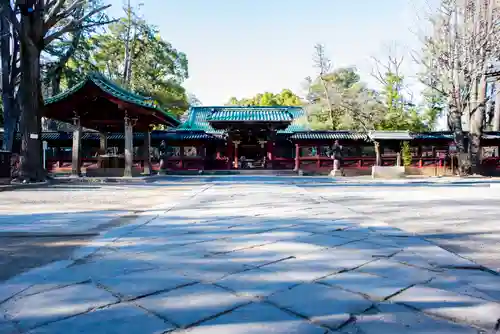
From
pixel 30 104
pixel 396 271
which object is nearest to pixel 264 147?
pixel 30 104

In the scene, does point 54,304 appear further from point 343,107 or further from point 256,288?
point 343,107

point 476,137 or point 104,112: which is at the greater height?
point 104,112

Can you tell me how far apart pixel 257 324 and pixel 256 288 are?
0.52 metres

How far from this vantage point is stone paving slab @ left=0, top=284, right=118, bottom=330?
6.34 ft

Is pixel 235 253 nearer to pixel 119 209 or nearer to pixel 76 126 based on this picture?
pixel 119 209

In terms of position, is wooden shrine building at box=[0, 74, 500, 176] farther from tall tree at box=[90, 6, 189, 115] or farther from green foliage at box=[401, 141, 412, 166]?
tall tree at box=[90, 6, 189, 115]

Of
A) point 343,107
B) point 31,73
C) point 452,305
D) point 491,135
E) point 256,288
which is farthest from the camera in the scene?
point 343,107

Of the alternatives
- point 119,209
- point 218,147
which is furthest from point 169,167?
point 119,209

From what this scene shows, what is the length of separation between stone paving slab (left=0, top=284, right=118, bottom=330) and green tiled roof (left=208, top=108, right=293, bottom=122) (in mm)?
19509

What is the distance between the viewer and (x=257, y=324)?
6.04 ft

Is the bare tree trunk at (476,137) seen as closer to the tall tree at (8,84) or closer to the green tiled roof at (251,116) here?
the green tiled roof at (251,116)

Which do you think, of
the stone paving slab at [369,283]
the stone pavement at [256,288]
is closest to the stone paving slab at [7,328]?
the stone pavement at [256,288]

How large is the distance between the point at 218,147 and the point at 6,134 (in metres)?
12.7

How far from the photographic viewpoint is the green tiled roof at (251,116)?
70.6 feet
